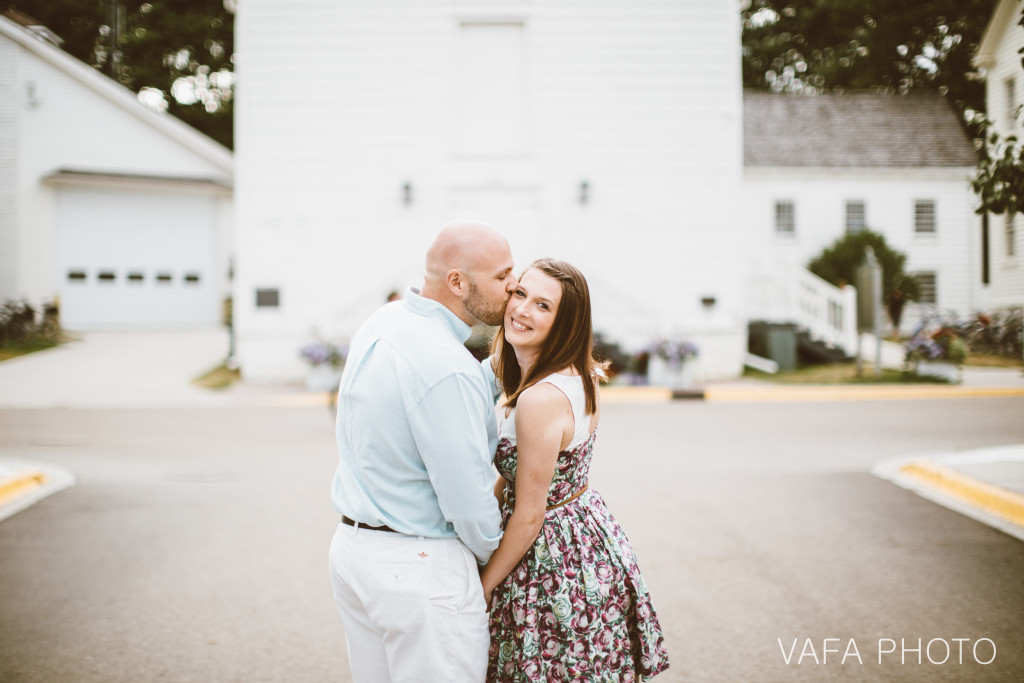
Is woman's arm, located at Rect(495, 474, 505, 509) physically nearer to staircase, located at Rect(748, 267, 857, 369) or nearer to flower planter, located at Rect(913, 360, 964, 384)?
flower planter, located at Rect(913, 360, 964, 384)

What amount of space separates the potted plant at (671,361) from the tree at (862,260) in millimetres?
13357

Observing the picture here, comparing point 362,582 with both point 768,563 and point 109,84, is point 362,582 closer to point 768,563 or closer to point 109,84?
point 768,563

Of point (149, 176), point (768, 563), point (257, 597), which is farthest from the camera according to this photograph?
point (149, 176)

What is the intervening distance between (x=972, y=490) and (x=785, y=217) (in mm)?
23343

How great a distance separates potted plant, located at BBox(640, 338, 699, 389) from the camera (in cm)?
1469

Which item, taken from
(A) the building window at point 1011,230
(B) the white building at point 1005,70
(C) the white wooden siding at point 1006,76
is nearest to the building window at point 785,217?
(A) the building window at point 1011,230

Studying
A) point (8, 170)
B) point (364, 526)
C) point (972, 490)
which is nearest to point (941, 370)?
point (972, 490)

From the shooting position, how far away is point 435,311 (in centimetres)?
205

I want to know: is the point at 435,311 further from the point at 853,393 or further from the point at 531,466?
the point at 853,393

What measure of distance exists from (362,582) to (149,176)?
2363 centimetres

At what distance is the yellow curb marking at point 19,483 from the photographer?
6.41 metres

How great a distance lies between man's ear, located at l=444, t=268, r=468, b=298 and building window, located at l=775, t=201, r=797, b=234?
27.7 metres

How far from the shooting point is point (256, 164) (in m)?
Result: 16.3

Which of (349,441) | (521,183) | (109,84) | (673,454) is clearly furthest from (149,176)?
(349,441)
